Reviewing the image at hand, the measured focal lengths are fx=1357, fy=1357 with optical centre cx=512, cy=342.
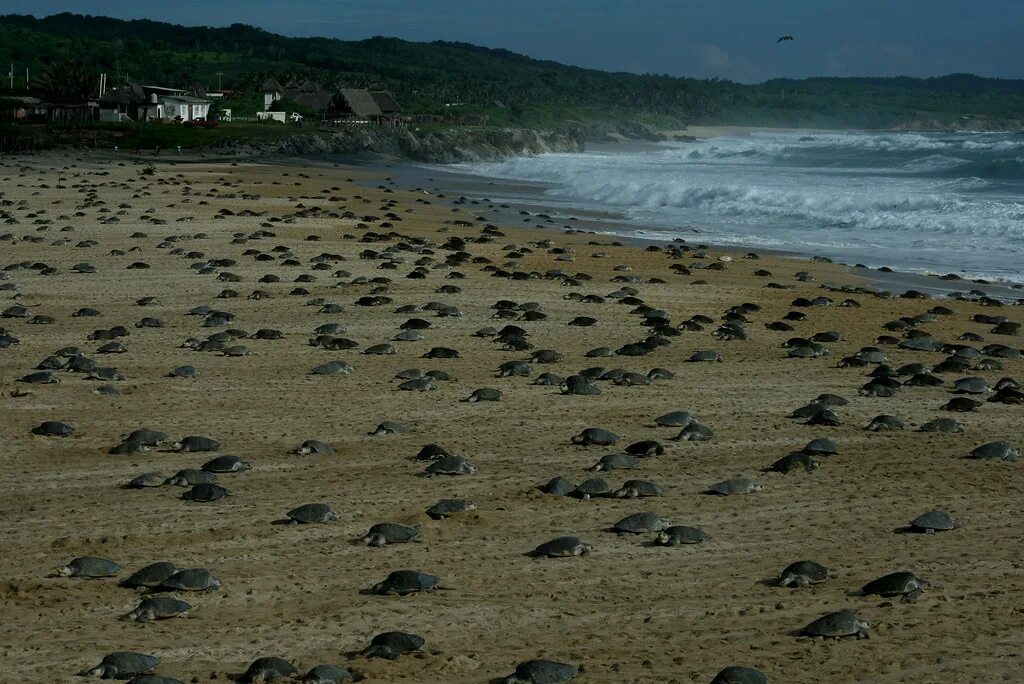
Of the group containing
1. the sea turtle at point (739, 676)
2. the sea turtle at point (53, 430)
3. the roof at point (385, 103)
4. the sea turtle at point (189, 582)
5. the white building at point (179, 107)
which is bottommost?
the sea turtle at point (53, 430)

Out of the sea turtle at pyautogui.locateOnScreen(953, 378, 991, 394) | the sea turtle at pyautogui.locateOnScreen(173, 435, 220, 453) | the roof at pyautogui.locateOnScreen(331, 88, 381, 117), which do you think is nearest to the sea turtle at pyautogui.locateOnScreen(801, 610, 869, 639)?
the sea turtle at pyautogui.locateOnScreen(173, 435, 220, 453)

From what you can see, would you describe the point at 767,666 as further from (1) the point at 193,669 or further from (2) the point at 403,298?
(2) the point at 403,298

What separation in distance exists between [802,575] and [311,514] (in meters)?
3.37

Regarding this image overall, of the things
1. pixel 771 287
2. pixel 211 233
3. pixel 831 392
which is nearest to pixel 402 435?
pixel 831 392

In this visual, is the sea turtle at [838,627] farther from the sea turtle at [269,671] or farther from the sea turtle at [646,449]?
the sea turtle at [646,449]

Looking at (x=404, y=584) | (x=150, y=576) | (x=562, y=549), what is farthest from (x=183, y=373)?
(x=404, y=584)

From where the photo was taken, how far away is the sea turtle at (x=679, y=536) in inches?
352

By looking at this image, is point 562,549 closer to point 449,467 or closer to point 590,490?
point 590,490

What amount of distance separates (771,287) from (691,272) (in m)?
2.31

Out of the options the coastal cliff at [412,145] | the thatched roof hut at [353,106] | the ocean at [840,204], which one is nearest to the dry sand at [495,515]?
the ocean at [840,204]

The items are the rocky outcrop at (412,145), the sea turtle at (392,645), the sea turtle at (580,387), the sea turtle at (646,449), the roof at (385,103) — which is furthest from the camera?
the roof at (385,103)

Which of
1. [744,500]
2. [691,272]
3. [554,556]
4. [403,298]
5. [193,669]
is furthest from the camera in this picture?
[691,272]

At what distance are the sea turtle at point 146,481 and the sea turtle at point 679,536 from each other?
383 centimetres

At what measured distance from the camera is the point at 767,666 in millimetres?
6863
